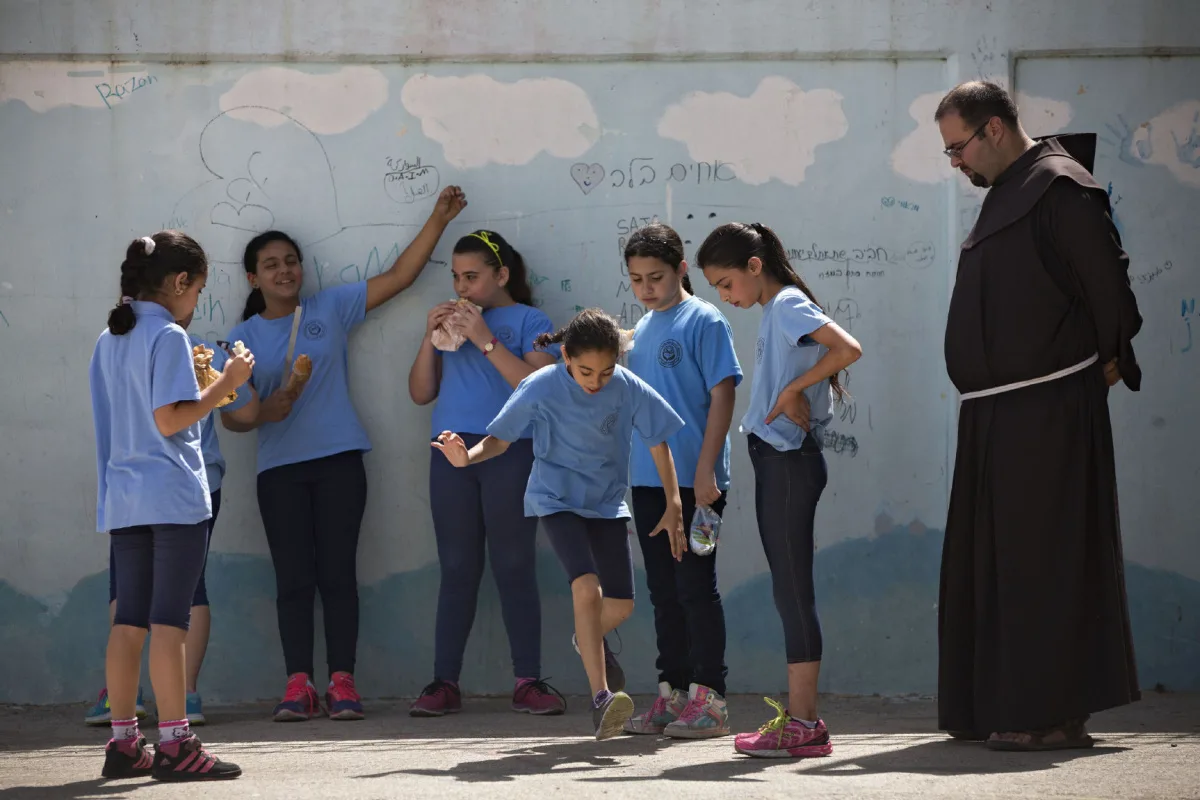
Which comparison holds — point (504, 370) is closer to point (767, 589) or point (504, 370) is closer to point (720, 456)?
point (720, 456)

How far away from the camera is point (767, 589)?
6.55 meters

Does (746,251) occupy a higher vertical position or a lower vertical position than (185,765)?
higher

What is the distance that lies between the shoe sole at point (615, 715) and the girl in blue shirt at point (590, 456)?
0.10 metres

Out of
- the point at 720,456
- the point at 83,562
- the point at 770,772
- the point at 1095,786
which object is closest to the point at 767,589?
the point at 720,456

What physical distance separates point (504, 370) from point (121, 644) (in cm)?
211

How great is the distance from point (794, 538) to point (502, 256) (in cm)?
220

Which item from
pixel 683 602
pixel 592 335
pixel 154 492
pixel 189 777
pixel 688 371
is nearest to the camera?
pixel 189 777

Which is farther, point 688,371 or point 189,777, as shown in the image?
point 688,371

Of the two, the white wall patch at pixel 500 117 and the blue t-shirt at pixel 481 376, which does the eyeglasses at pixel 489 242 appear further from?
the white wall patch at pixel 500 117

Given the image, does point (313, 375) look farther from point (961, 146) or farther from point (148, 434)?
point (961, 146)

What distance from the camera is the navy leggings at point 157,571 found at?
14.8 ft

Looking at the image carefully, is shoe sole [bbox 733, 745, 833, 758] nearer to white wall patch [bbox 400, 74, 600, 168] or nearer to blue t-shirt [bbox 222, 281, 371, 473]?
blue t-shirt [bbox 222, 281, 371, 473]

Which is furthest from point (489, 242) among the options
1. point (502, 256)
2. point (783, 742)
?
point (783, 742)

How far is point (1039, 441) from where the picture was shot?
4594 mm
